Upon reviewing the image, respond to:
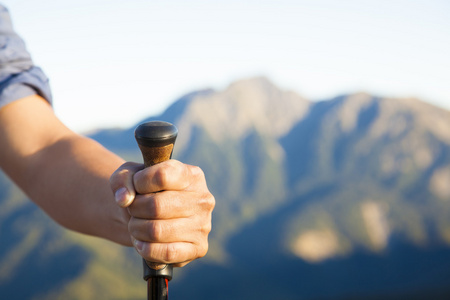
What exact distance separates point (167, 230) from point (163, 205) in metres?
0.17

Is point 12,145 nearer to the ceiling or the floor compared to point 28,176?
nearer to the ceiling

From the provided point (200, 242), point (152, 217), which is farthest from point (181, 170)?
point (200, 242)

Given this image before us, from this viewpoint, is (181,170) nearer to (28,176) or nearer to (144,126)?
(144,126)

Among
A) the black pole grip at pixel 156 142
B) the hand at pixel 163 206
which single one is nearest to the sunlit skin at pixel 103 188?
the hand at pixel 163 206

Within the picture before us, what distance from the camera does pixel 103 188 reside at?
3566 millimetres

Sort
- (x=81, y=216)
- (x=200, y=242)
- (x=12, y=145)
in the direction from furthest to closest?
(x=12, y=145) < (x=81, y=216) < (x=200, y=242)

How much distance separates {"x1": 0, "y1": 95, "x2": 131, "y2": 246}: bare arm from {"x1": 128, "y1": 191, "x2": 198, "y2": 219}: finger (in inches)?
29.8

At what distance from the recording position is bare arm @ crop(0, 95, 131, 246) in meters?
3.69

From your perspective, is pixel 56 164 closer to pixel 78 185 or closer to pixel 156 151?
pixel 78 185

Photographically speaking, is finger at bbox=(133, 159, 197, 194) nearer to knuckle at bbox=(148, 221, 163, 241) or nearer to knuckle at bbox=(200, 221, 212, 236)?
knuckle at bbox=(148, 221, 163, 241)

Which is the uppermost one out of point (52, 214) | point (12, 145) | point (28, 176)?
point (12, 145)

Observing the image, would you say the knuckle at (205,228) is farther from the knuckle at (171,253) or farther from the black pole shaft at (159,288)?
the black pole shaft at (159,288)

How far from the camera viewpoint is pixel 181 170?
2.86m

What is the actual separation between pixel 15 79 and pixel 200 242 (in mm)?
2261
